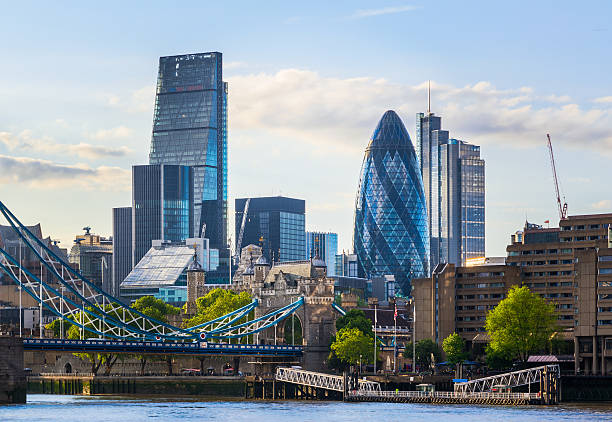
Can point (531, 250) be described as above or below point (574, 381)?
above

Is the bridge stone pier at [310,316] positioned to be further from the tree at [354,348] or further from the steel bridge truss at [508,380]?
the steel bridge truss at [508,380]

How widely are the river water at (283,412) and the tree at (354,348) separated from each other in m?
35.3

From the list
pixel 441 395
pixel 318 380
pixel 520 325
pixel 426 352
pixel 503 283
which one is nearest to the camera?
pixel 441 395

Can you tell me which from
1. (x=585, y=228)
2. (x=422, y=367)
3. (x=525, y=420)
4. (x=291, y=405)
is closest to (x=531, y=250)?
(x=585, y=228)

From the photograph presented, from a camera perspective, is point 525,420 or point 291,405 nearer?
point 525,420

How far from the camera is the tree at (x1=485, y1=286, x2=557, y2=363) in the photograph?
530ft

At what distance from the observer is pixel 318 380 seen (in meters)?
150

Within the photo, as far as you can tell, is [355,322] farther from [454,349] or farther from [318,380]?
[318,380]

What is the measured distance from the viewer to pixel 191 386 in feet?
550

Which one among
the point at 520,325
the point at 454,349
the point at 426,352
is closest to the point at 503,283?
the point at 426,352

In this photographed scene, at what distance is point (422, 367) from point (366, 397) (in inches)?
1880

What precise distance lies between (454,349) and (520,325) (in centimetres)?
1706

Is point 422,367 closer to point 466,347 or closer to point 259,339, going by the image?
point 466,347

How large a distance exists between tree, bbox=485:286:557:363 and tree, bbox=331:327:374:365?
67.9 feet
